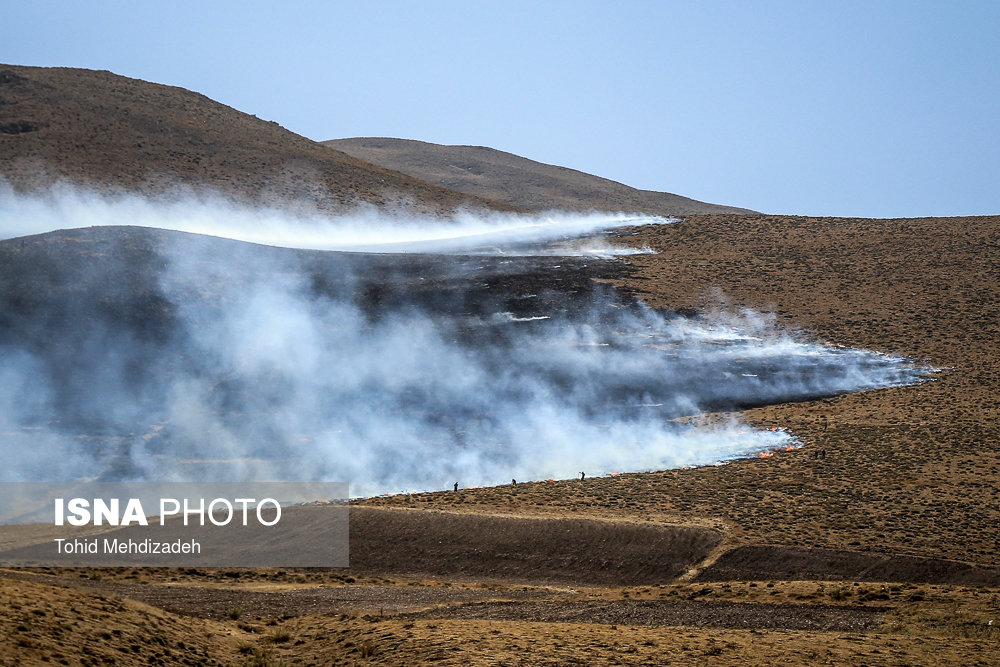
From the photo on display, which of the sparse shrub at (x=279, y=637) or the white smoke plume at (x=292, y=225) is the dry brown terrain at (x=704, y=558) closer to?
the sparse shrub at (x=279, y=637)

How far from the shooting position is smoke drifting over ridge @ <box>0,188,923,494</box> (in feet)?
123

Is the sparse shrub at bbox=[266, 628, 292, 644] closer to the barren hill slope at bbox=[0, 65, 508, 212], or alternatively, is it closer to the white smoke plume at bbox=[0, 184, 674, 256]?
the white smoke plume at bbox=[0, 184, 674, 256]

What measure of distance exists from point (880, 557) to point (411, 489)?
17377 mm

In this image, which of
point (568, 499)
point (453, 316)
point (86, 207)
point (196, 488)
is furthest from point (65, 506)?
point (86, 207)

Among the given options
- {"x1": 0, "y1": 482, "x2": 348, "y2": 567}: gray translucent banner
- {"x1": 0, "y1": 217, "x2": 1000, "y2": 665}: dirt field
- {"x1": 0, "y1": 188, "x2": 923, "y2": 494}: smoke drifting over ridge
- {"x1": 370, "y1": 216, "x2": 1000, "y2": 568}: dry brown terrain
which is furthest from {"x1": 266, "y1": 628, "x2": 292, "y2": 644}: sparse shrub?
{"x1": 0, "y1": 188, "x2": 923, "y2": 494}: smoke drifting over ridge

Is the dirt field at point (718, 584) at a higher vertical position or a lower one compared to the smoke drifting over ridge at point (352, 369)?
lower

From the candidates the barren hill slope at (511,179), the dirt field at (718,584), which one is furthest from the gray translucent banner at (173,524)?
the barren hill slope at (511,179)

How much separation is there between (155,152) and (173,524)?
2132 inches

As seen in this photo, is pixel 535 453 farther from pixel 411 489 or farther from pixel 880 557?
pixel 880 557

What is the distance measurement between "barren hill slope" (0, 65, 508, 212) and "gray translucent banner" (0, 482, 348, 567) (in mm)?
40747

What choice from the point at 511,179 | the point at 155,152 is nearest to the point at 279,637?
the point at 155,152

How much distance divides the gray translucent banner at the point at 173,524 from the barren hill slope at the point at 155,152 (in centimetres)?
4075

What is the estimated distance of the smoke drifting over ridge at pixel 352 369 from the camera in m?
37.6

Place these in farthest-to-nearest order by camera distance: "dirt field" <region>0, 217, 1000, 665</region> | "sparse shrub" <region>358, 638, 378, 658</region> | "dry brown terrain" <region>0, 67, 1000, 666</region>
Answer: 1. "sparse shrub" <region>358, 638, 378, 658</region>
2. "dry brown terrain" <region>0, 67, 1000, 666</region>
3. "dirt field" <region>0, 217, 1000, 665</region>
